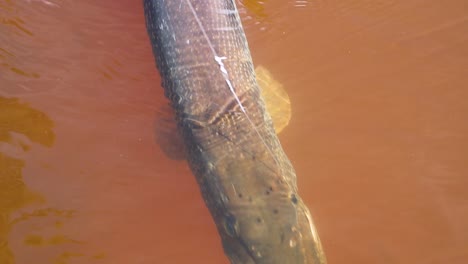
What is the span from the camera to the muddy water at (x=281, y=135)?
341 centimetres

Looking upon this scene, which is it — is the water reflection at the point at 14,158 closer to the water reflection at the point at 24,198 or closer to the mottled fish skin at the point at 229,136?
the water reflection at the point at 24,198

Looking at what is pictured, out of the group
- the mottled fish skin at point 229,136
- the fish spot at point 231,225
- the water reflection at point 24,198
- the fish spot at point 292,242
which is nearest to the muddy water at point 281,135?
the water reflection at point 24,198

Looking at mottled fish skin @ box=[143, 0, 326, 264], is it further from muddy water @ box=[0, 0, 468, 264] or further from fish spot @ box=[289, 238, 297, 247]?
muddy water @ box=[0, 0, 468, 264]

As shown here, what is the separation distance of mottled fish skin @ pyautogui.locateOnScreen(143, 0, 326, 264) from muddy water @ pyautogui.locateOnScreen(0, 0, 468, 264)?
22.6 inches

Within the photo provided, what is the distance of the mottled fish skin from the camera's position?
261 cm

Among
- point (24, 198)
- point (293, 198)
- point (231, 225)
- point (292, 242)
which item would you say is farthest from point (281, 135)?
point (24, 198)

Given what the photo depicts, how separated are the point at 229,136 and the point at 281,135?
0.79 meters

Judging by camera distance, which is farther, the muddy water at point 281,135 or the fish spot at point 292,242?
the muddy water at point 281,135

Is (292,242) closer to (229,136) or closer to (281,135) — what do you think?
(229,136)

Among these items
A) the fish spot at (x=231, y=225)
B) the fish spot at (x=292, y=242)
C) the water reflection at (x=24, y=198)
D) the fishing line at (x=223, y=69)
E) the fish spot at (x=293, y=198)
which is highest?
the fishing line at (x=223, y=69)

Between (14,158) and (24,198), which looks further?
(14,158)

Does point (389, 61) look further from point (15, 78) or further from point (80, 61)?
point (15, 78)

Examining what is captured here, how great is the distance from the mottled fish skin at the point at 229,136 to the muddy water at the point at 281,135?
1.88 ft

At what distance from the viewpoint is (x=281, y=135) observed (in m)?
3.65
